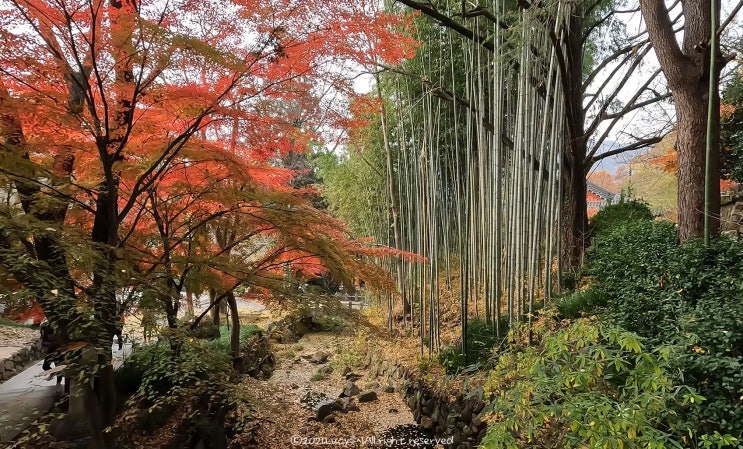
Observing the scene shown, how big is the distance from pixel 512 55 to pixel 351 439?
4.06m

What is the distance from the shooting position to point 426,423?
13.8 ft

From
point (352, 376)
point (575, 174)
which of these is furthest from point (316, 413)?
point (575, 174)

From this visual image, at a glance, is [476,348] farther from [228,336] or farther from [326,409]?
[228,336]

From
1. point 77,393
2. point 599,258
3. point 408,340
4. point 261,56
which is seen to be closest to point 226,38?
point 261,56

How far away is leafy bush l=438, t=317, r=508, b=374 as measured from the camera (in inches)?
153

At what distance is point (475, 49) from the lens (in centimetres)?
454

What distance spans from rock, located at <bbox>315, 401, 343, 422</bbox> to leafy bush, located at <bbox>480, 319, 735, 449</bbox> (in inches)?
117

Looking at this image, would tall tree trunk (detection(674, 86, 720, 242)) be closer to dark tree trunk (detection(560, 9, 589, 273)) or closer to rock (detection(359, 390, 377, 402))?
dark tree trunk (detection(560, 9, 589, 273))

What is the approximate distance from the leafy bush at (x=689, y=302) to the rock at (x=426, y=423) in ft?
6.98

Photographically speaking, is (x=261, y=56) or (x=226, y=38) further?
(x=226, y=38)

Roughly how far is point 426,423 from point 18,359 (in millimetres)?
5625

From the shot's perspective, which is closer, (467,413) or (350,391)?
(467,413)

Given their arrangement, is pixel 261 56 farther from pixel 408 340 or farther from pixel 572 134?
pixel 408 340

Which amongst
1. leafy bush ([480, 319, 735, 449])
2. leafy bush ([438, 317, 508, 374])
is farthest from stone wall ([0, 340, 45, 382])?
leafy bush ([480, 319, 735, 449])
